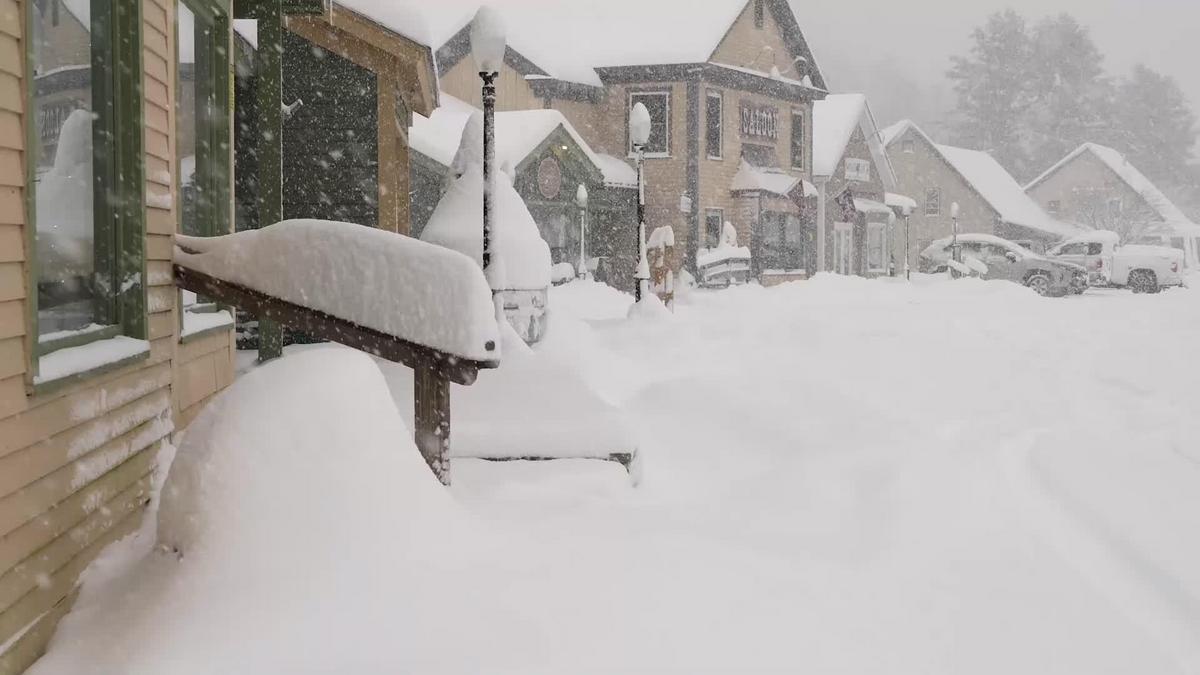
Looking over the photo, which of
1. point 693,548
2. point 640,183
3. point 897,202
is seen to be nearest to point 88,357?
point 693,548

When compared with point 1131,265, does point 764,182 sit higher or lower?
higher

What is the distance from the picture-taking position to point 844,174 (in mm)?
39281

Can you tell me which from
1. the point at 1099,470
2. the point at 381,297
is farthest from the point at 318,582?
the point at 1099,470

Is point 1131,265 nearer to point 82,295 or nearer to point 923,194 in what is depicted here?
point 923,194

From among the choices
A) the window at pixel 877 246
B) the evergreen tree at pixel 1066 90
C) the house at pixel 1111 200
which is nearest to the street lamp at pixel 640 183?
the window at pixel 877 246

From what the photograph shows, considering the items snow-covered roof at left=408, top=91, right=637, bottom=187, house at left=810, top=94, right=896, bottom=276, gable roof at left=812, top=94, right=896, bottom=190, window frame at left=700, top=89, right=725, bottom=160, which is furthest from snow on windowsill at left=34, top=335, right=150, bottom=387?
gable roof at left=812, top=94, right=896, bottom=190

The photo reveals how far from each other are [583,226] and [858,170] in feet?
50.0

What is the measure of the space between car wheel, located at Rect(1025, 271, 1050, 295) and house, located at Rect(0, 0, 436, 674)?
28.7 m

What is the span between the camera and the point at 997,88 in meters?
76.6

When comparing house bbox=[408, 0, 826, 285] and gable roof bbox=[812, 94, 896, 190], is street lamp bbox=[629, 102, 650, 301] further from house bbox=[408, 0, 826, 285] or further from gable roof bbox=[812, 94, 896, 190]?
gable roof bbox=[812, 94, 896, 190]

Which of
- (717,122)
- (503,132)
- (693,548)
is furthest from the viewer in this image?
(717,122)

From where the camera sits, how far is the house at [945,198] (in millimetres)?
48688

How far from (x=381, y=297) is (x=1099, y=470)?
18.0 ft

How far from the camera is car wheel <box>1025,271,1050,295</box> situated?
3103cm
